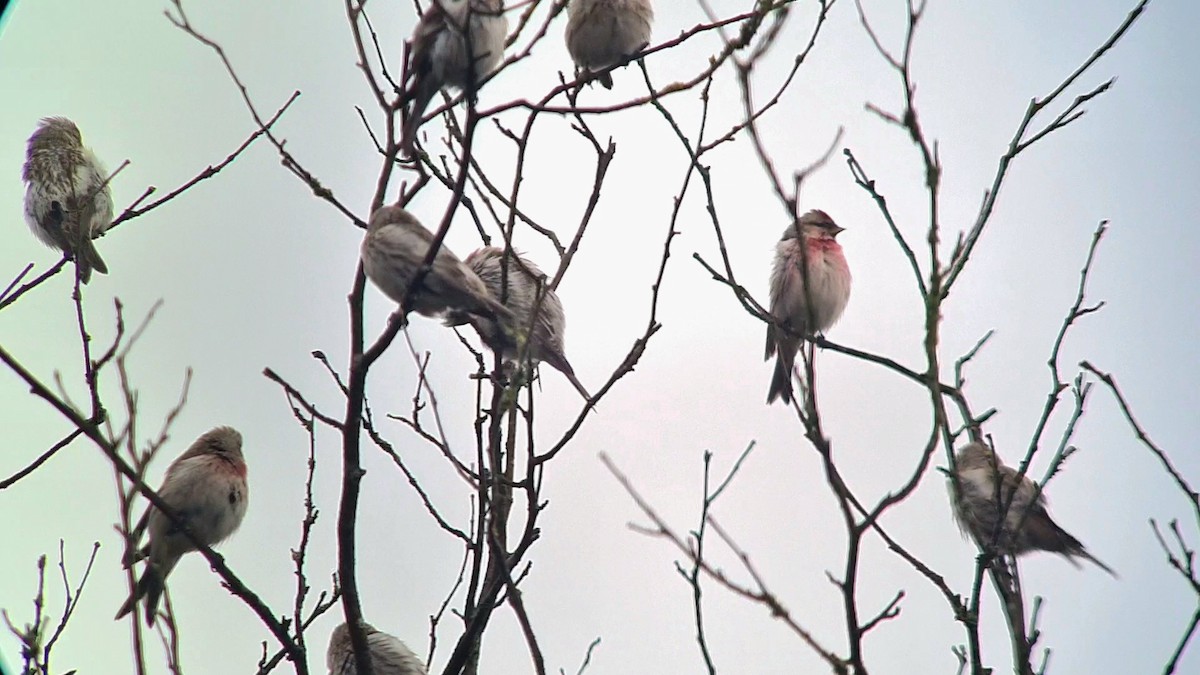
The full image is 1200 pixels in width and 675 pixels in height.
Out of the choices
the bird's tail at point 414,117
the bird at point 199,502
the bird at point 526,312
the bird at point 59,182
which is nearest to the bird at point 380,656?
the bird at point 199,502

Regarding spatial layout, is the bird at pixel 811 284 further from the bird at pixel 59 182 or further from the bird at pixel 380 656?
the bird at pixel 59 182

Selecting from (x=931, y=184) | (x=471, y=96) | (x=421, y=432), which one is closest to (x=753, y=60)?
(x=931, y=184)

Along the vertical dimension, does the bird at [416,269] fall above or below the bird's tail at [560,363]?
below

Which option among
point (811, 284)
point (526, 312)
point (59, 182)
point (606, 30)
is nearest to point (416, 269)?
point (526, 312)

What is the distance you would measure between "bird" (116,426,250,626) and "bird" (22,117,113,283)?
9.53ft

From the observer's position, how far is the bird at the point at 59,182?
8.44 m

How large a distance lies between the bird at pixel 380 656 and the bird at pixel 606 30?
389cm

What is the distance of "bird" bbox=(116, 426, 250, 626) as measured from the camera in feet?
18.4

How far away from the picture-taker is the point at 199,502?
577cm

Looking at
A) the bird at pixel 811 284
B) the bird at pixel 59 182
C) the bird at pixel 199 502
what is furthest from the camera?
the bird at pixel 59 182

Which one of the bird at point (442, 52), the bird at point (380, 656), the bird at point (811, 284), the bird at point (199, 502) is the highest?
the bird at point (811, 284)

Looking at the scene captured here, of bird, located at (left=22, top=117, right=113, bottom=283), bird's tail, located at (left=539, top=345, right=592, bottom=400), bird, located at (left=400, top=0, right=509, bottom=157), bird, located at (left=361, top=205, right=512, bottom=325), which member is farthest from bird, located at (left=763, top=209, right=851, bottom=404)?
bird, located at (left=22, top=117, right=113, bottom=283)

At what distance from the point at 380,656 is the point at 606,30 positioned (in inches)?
169

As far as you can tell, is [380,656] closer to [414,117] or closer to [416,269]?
[416,269]
